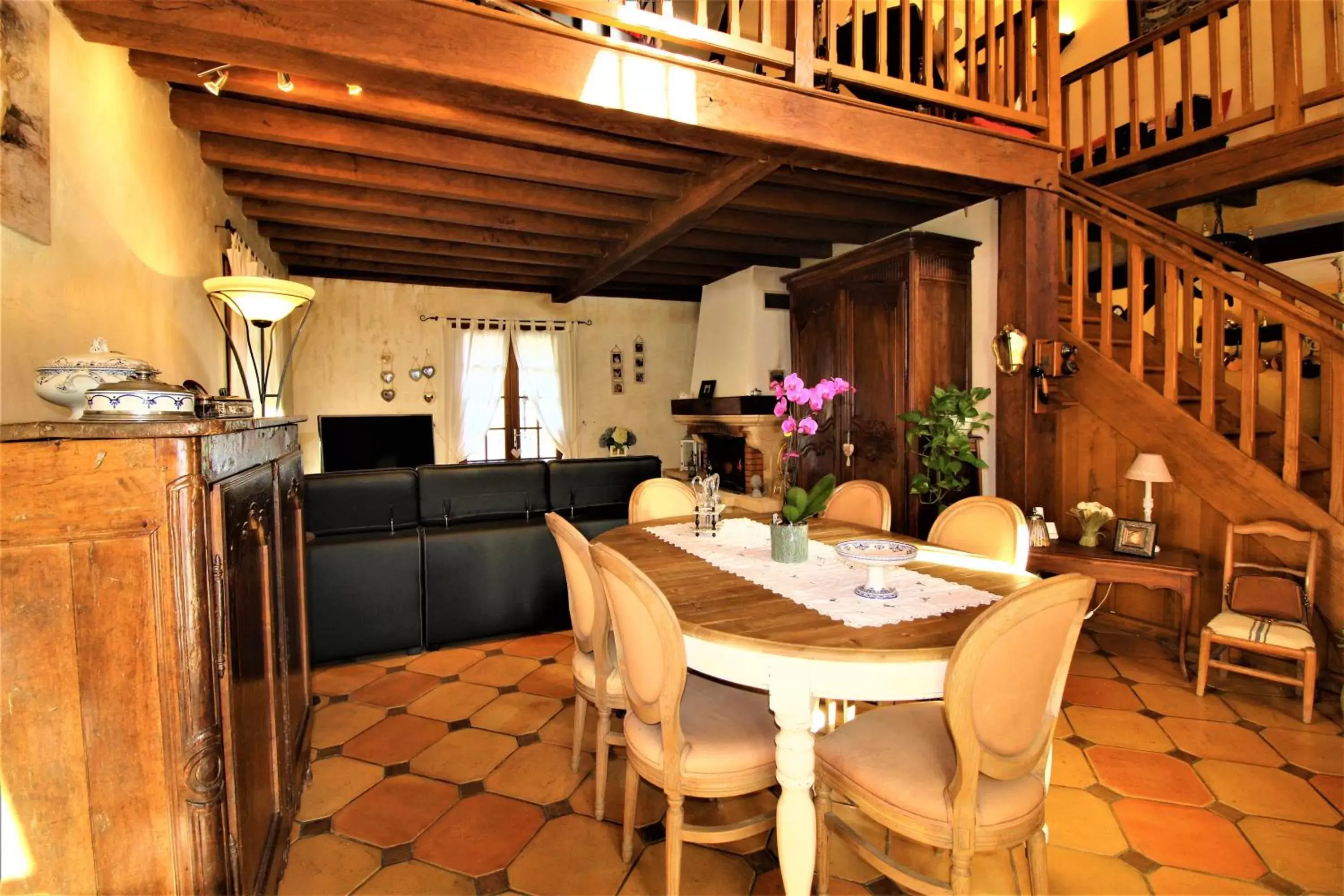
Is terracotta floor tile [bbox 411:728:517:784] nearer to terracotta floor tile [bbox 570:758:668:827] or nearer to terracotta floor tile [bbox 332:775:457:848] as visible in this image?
terracotta floor tile [bbox 332:775:457:848]

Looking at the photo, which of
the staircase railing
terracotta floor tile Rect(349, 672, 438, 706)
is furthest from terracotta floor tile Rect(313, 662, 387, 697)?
the staircase railing

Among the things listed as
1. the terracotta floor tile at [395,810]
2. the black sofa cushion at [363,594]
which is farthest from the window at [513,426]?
the terracotta floor tile at [395,810]

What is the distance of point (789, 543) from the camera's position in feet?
6.43

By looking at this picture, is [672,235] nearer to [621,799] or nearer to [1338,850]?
[621,799]

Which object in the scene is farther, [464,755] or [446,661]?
[446,661]

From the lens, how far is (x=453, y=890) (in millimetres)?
1610

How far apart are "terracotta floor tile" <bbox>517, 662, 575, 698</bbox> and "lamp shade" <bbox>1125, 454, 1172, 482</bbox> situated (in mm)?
2884

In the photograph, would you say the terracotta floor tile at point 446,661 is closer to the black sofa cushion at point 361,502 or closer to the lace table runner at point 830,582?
the black sofa cushion at point 361,502

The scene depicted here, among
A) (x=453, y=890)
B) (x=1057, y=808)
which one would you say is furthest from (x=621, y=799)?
(x=1057, y=808)

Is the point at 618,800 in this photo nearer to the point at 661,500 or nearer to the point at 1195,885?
the point at 661,500

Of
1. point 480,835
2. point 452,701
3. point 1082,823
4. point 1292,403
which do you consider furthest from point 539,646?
point 1292,403

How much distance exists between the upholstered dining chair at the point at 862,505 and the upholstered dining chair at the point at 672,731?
1399 mm

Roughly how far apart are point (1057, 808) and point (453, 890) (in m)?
1.79

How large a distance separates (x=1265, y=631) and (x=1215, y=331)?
1.41 metres
